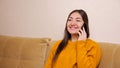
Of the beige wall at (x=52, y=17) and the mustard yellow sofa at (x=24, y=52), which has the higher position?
the beige wall at (x=52, y=17)

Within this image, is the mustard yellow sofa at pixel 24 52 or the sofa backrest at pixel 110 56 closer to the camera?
the sofa backrest at pixel 110 56

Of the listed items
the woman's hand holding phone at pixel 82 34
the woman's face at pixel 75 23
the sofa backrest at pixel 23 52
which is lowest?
the sofa backrest at pixel 23 52

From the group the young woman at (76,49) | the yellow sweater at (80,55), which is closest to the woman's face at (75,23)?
the young woman at (76,49)

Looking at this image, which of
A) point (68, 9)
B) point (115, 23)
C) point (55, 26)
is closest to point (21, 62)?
point (55, 26)

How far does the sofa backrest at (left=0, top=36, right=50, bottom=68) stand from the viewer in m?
2.31

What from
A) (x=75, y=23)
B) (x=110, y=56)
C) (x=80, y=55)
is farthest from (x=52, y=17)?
(x=110, y=56)

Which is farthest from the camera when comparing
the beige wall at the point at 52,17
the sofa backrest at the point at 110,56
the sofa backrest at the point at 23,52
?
the sofa backrest at the point at 23,52

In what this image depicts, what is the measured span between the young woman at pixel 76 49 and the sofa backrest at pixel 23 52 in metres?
0.14

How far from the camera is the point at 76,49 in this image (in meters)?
1.99

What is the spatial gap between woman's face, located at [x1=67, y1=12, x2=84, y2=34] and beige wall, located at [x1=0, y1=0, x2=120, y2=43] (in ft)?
→ 0.66

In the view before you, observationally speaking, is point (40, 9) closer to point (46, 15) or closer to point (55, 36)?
point (46, 15)

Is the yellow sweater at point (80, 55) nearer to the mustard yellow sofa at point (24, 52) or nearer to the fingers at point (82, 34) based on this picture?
the fingers at point (82, 34)

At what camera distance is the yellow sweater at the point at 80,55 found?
186 centimetres

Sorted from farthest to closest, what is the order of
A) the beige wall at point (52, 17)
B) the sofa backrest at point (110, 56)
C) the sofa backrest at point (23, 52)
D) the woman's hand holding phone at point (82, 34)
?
the sofa backrest at point (23, 52)
the beige wall at point (52, 17)
the woman's hand holding phone at point (82, 34)
the sofa backrest at point (110, 56)
